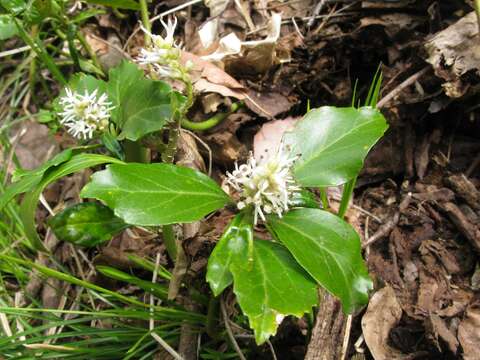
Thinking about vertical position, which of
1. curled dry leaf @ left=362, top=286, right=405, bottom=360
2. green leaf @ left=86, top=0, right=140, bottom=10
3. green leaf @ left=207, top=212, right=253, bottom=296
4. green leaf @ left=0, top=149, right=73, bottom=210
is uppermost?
green leaf @ left=86, top=0, right=140, bottom=10

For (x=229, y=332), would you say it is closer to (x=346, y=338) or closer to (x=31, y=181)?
(x=346, y=338)

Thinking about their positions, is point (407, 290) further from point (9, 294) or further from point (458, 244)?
point (9, 294)

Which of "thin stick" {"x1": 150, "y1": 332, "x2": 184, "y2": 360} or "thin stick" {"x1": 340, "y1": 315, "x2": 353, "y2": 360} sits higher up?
"thin stick" {"x1": 340, "y1": 315, "x2": 353, "y2": 360}

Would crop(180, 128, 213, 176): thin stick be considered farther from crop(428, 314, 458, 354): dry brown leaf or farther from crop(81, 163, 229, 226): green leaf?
crop(428, 314, 458, 354): dry brown leaf

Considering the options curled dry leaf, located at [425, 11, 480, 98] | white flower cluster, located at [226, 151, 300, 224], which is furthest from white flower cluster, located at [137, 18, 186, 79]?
curled dry leaf, located at [425, 11, 480, 98]

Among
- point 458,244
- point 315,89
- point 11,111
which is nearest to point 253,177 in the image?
point 458,244

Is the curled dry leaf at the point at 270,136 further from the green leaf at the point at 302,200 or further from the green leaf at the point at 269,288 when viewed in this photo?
the green leaf at the point at 269,288
